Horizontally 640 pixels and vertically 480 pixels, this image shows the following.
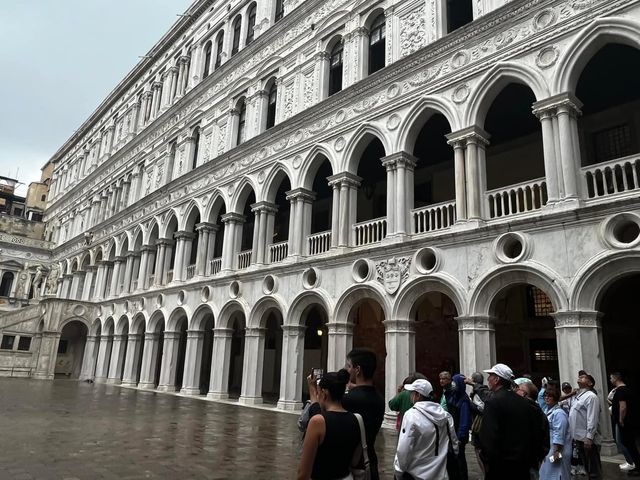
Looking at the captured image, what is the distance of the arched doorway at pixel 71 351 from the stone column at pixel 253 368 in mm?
18334

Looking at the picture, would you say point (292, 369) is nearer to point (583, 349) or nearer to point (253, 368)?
point (253, 368)

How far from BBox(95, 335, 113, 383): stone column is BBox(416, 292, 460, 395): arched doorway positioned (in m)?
18.9

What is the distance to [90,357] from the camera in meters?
29.5

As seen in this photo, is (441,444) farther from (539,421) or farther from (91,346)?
(91,346)

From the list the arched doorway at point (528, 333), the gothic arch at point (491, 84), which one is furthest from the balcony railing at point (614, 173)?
the arched doorway at point (528, 333)

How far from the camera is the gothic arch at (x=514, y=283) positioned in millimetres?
10266

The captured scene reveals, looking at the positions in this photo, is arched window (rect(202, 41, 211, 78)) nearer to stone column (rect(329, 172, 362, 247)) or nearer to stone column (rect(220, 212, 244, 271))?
stone column (rect(220, 212, 244, 271))

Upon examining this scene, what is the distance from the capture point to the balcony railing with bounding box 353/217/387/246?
14.9 meters

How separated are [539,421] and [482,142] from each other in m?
9.78

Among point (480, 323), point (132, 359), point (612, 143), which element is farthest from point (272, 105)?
point (132, 359)

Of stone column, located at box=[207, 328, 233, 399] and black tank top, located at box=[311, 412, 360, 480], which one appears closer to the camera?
black tank top, located at box=[311, 412, 360, 480]

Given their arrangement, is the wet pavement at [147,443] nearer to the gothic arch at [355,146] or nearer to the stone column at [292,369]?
the stone column at [292,369]

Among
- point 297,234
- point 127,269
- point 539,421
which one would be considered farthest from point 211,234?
point 539,421

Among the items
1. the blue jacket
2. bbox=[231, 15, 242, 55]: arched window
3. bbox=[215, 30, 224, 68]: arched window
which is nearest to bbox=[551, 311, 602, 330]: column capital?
the blue jacket
